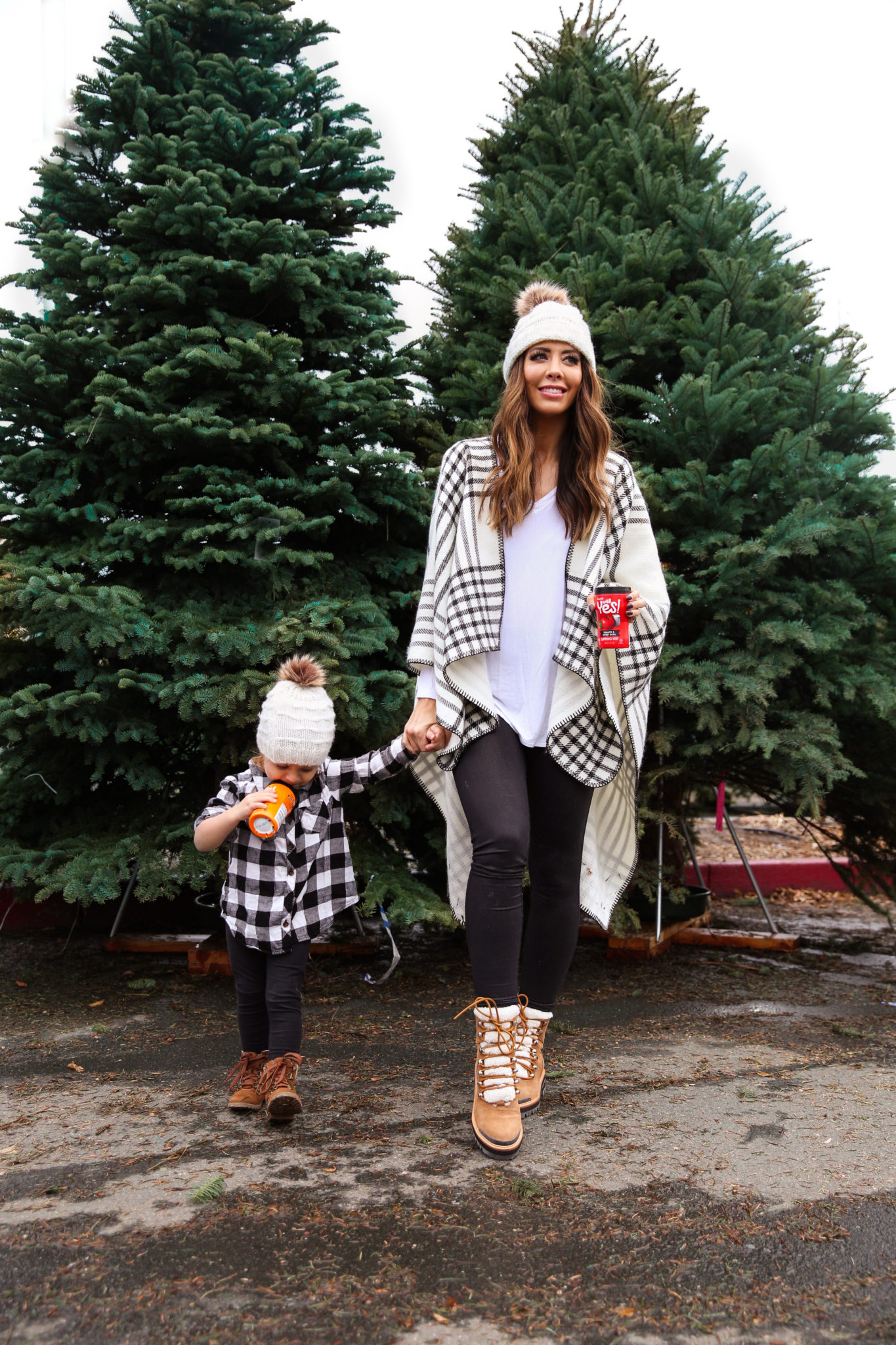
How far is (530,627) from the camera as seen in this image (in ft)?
9.25

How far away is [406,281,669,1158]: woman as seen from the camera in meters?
2.62

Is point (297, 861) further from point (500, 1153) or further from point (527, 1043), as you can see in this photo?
point (500, 1153)

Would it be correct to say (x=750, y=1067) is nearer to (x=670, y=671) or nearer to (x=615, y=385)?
(x=670, y=671)

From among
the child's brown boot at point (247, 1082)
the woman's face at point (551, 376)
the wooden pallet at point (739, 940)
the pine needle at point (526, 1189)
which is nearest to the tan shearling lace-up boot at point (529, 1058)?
the pine needle at point (526, 1189)

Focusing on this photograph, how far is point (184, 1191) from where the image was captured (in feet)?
7.16

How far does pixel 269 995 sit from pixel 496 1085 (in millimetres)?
658

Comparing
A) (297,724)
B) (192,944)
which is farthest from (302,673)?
(192,944)

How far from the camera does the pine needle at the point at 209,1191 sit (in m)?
2.13

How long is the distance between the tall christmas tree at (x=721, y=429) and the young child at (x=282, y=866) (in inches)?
63.2

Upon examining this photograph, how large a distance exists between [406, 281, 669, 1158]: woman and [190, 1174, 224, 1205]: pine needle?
27.0 inches

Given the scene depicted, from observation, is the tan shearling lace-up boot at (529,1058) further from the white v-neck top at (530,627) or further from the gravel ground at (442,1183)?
the white v-neck top at (530,627)

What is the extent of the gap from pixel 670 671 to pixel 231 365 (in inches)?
82.2

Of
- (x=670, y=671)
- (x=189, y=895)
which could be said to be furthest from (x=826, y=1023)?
(x=189, y=895)

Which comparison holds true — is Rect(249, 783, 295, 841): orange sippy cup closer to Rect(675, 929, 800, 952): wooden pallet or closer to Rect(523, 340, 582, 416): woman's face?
Rect(523, 340, 582, 416): woman's face
